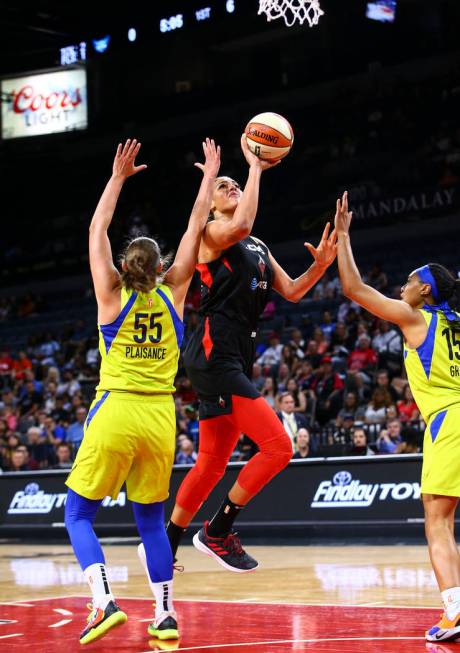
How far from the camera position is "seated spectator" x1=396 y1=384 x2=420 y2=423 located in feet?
45.4

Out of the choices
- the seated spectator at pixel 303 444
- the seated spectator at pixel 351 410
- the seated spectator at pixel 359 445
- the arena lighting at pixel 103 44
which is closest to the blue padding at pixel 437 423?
the seated spectator at pixel 359 445

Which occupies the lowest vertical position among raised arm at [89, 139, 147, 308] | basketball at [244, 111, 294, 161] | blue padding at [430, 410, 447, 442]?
blue padding at [430, 410, 447, 442]

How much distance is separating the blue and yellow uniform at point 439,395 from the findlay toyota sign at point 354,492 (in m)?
6.15

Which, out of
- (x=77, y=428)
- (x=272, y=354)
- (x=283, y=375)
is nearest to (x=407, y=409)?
(x=283, y=375)

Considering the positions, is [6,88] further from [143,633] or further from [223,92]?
[143,633]

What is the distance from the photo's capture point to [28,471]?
603 inches

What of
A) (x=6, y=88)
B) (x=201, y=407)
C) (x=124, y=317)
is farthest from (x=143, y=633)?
(x=6, y=88)

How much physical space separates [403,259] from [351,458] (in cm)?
991

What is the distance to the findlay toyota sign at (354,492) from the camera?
478 inches

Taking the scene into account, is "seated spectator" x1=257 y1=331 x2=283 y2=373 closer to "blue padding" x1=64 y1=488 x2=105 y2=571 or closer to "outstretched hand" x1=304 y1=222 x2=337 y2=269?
"outstretched hand" x1=304 y1=222 x2=337 y2=269

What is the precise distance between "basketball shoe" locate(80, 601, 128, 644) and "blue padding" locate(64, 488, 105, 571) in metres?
0.28

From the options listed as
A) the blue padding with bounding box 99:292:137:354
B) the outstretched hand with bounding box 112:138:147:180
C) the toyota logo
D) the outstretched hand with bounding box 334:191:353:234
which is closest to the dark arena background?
the toyota logo

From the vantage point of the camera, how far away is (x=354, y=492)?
12.5 m

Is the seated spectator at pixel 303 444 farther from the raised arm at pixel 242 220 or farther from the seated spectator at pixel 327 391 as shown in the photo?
the raised arm at pixel 242 220
